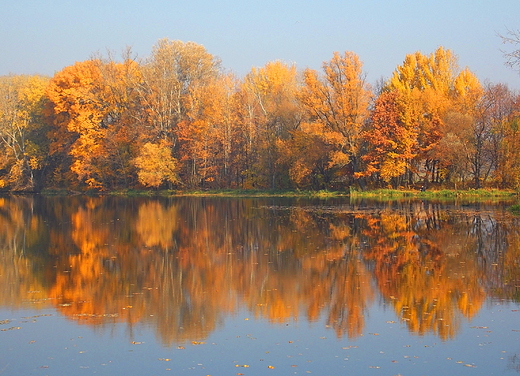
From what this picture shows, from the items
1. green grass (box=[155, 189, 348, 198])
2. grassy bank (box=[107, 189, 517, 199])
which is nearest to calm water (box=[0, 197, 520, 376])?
grassy bank (box=[107, 189, 517, 199])

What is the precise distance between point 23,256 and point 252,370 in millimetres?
12133

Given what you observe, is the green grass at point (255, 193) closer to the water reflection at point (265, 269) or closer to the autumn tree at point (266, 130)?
the autumn tree at point (266, 130)

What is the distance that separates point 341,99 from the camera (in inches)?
1790

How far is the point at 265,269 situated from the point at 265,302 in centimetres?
323

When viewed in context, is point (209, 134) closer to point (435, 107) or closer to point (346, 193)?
point (346, 193)

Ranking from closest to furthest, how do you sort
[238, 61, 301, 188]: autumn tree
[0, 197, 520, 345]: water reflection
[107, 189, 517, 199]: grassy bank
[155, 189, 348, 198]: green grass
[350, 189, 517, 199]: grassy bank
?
[0, 197, 520, 345]: water reflection
[350, 189, 517, 199]: grassy bank
[107, 189, 517, 199]: grassy bank
[155, 189, 348, 198]: green grass
[238, 61, 301, 188]: autumn tree

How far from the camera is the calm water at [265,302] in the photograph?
321 inches

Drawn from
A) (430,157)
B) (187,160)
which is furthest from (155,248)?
(187,160)

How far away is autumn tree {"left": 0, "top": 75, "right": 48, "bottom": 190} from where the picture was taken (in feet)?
191

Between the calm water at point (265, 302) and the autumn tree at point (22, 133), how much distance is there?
39397mm

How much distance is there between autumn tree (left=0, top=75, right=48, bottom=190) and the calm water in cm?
3940

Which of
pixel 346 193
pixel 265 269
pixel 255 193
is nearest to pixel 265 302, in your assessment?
pixel 265 269

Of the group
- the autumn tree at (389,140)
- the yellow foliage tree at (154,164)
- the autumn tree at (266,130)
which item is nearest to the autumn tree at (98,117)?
the yellow foliage tree at (154,164)

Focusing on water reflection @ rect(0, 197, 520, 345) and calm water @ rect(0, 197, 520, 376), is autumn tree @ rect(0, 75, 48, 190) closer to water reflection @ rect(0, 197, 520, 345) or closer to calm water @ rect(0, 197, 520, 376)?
water reflection @ rect(0, 197, 520, 345)
